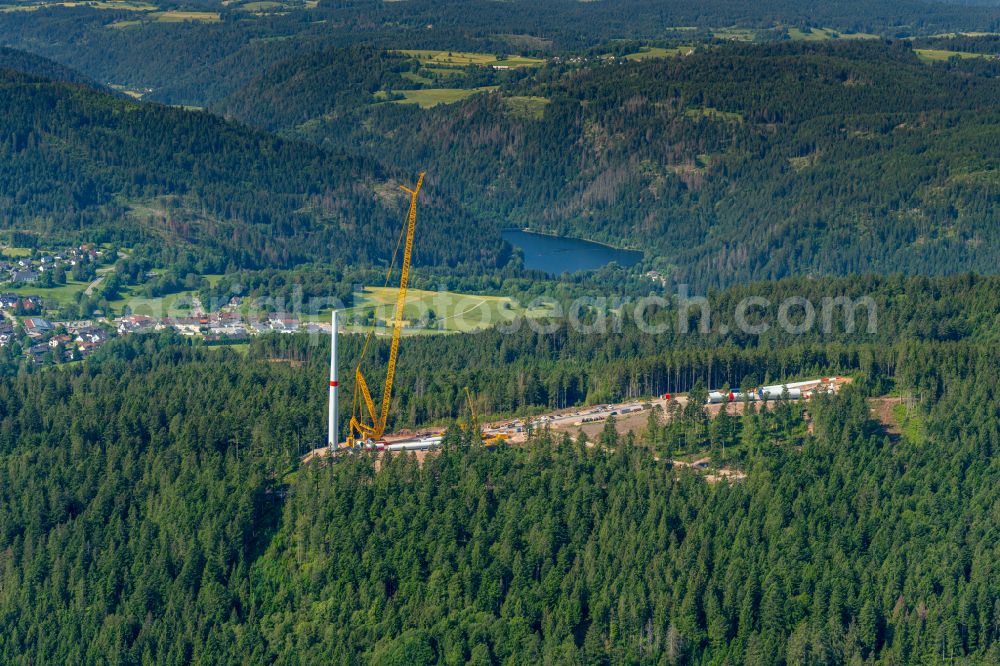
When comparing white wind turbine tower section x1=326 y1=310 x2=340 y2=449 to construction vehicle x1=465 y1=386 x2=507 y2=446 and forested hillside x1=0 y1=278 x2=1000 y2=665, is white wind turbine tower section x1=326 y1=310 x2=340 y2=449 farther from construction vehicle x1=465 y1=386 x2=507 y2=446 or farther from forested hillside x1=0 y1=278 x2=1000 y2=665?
construction vehicle x1=465 y1=386 x2=507 y2=446

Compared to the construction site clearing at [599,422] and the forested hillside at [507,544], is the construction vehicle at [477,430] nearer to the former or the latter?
the construction site clearing at [599,422]

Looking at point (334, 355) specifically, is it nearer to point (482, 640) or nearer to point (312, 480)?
point (312, 480)

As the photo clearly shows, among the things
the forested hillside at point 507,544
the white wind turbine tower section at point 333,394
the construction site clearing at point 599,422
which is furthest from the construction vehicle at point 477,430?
the white wind turbine tower section at point 333,394

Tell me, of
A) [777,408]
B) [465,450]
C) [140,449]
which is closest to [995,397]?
[777,408]

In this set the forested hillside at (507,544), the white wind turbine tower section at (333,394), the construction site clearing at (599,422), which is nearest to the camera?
the forested hillside at (507,544)

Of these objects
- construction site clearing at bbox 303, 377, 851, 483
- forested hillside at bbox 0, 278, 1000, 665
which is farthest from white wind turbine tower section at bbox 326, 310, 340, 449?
forested hillside at bbox 0, 278, 1000, 665

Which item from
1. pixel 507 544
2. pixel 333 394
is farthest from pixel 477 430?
pixel 507 544
